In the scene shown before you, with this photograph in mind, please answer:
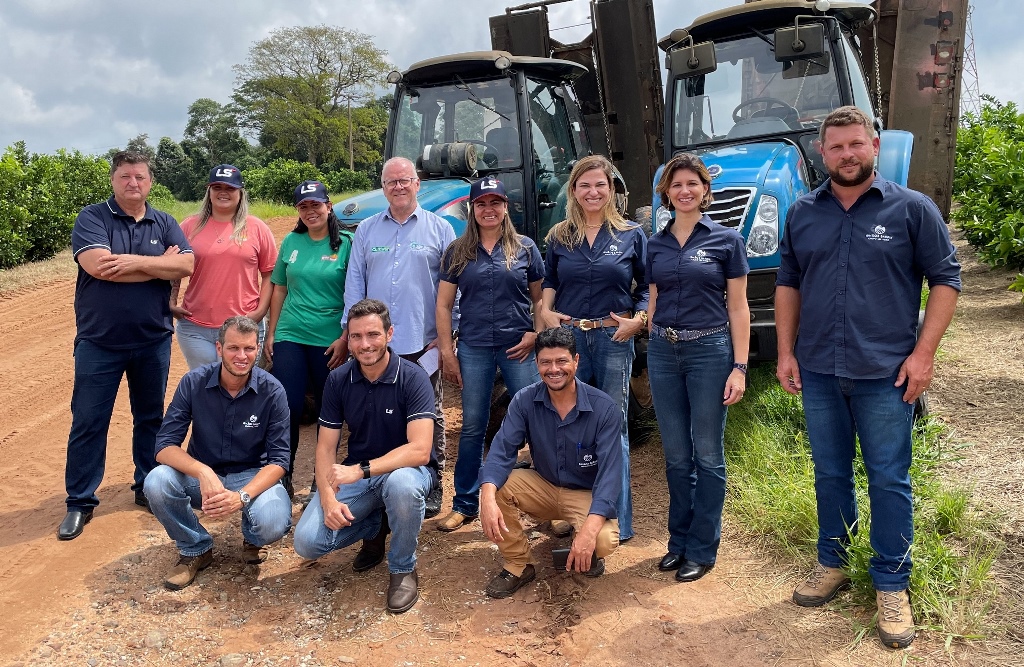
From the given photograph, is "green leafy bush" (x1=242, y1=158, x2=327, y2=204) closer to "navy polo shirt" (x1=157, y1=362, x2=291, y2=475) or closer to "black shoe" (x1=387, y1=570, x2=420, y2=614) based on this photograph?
"navy polo shirt" (x1=157, y1=362, x2=291, y2=475)

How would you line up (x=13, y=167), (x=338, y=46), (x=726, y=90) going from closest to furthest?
(x=726, y=90) < (x=13, y=167) < (x=338, y=46)

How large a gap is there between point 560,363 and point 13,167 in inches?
476

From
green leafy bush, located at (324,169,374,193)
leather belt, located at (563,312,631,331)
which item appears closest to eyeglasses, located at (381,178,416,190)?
leather belt, located at (563,312,631,331)

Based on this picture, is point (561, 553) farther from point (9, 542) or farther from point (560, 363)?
point (9, 542)

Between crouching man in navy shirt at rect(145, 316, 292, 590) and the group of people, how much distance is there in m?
0.01

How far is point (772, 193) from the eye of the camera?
5074 millimetres

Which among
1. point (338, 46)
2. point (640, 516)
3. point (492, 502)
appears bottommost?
point (640, 516)

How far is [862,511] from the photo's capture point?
4.21m

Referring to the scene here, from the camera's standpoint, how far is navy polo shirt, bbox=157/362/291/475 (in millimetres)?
4109

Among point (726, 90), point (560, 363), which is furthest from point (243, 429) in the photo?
Result: point (726, 90)

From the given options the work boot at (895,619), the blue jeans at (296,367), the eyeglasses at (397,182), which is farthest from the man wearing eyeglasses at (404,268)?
the work boot at (895,619)

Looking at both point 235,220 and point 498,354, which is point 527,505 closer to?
point 498,354

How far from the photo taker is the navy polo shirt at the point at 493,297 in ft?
14.3

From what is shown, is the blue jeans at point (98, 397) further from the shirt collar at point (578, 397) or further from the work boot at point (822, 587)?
the work boot at point (822, 587)
